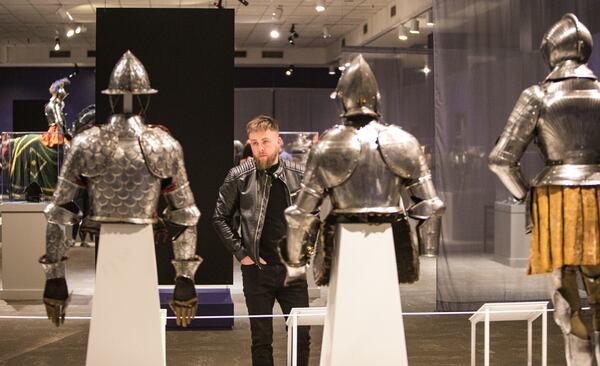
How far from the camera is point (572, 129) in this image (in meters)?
4.39

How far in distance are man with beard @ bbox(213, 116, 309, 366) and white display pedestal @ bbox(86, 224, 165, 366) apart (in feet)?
3.47

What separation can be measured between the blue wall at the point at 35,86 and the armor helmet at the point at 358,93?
17227 millimetres

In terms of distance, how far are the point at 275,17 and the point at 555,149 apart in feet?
38.5

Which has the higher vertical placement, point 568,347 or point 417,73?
point 417,73

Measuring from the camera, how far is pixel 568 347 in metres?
4.57

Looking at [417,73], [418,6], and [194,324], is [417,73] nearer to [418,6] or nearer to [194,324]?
[418,6]

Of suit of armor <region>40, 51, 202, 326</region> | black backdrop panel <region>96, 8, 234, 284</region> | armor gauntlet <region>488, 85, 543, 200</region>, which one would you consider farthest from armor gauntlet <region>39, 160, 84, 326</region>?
black backdrop panel <region>96, 8, 234, 284</region>

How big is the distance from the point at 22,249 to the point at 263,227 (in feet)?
15.8

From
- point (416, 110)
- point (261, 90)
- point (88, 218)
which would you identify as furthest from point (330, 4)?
point (88, 218)

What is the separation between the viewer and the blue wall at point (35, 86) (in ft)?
67.4

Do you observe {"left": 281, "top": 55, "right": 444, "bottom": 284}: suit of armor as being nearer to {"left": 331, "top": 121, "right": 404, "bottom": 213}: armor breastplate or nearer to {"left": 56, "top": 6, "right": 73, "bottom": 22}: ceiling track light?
{"left": 331, "top": 121, "right": 404, "bottom": 213}: armor breastplate

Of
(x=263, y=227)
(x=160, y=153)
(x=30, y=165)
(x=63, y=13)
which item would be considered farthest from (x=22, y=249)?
(x=63, y=13)

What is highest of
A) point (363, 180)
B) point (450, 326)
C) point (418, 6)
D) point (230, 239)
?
point (418, 6)

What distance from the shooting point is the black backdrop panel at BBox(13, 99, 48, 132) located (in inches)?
819
